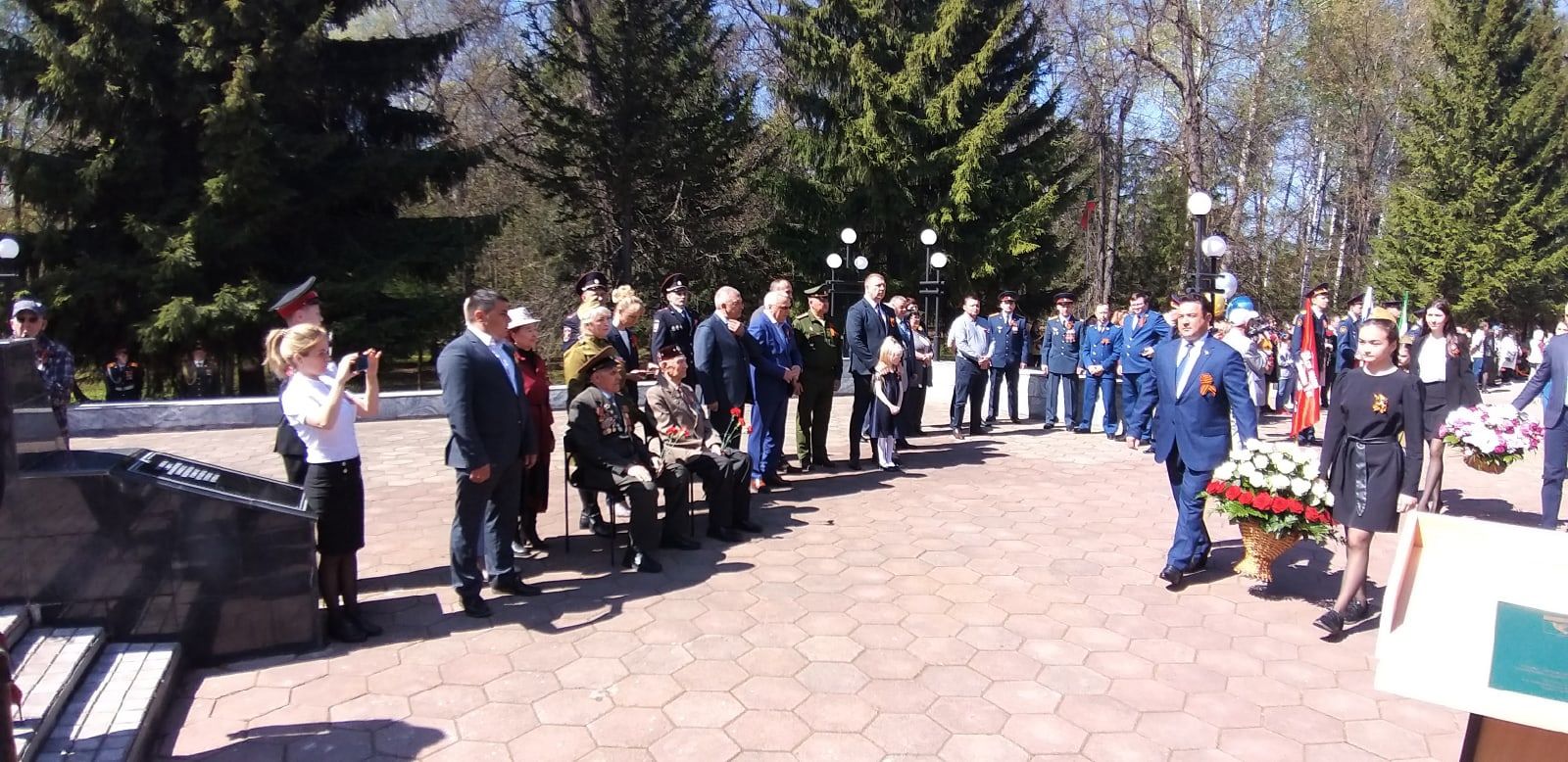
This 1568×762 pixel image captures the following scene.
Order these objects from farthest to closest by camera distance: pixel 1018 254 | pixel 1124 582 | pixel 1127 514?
pixel 1018 254 → pixel 1127 514 → pixel 1124 582

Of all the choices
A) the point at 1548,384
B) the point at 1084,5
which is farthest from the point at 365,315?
the point at 1084,5

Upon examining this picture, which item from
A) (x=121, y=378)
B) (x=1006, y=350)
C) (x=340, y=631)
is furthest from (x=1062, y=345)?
(x=121, y=378)

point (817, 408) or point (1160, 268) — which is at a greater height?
point (1160, 268)

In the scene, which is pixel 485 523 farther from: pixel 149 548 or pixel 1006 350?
pixel 1006 350

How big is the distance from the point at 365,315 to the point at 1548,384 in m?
14.7

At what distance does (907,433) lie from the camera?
10.5 meters

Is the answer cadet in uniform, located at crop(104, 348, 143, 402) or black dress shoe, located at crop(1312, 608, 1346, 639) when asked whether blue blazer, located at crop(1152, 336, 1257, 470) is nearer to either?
black dress shoe, located at crop(1312, 608, 1346, 639)

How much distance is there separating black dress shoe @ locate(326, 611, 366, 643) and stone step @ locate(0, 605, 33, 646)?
1170 millimetres

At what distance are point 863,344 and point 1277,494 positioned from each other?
483 centimetres

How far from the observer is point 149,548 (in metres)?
3.98

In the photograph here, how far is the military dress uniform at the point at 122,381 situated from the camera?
13805mm

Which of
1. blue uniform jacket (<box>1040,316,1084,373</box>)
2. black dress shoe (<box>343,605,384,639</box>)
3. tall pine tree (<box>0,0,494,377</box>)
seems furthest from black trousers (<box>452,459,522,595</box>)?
tall pine tree (<box>0,0,494,377</box>)

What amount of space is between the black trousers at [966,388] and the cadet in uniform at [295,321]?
779 centimetres

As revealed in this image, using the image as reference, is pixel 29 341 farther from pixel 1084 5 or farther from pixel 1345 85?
pixel 1345 85
